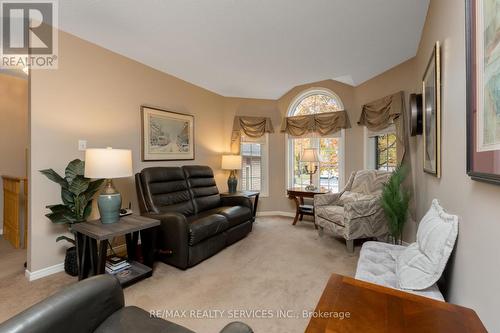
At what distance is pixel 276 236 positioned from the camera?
140 inches

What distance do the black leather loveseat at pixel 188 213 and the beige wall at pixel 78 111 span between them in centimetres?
41

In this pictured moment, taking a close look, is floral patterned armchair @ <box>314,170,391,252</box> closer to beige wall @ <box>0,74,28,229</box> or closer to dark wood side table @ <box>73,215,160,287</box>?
dark wood side table @ <box>73,215,160,287</box>

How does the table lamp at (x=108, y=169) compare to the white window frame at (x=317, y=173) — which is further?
the white window frame at (x=317, y=173)

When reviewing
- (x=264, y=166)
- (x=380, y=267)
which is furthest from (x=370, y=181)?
(x=264, y=166)

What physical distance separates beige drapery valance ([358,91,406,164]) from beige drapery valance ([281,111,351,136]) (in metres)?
0.34

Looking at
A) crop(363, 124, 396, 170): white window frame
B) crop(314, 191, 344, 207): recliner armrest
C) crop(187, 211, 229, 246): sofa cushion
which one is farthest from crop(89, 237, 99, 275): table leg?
crop(363, 124, 396, 170): white window frame

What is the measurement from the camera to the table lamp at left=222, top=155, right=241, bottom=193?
4295 mm

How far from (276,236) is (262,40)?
106 inches

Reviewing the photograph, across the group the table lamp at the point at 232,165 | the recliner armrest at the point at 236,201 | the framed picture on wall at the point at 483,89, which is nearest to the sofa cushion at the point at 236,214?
the recliner armrest at the point at 236,201

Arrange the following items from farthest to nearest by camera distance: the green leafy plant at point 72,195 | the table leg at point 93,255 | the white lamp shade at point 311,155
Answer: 1. the white lamp shade at point 311,155
2. the green leafy plant at point 72,195
3. the table leg at point 93,255

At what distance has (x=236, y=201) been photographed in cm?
366

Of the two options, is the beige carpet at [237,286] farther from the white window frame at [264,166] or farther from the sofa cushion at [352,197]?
the white window frame at [264,166]

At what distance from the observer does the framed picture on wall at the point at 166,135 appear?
3221 mm

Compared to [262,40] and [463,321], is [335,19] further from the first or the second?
[463,321]
